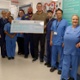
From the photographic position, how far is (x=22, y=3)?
284 inches

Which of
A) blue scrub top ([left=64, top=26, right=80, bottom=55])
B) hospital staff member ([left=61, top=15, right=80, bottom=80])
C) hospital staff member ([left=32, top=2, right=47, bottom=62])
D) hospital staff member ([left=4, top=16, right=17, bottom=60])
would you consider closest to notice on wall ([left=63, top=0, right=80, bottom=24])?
hospital staff member ([left=61, top=15, right=80, bottom=80])

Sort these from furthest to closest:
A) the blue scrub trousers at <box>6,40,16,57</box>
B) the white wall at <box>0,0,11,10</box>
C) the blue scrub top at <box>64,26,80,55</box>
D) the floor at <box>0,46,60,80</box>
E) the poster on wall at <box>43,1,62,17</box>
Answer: the white wall at <box>0,0,11,10</box> < the blue scrub trousers at <box>6,40,16,57</box> < the poster on wall at <box>43,1,62,17</box> < the floor at <box>0,46,60,80</box> < the blue scrub top at <box>64,26,80,55</box>

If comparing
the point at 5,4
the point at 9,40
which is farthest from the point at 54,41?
the point at 5,4

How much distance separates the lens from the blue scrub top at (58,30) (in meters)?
3.50

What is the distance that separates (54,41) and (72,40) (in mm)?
778

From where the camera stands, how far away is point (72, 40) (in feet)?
9.48

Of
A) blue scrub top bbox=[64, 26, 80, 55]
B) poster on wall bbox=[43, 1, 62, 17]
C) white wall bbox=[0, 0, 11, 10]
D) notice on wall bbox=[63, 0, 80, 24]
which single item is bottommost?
blue scrub top bbox=[64, 26, 80, 55]

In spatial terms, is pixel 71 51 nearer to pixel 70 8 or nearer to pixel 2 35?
pixel 70 8

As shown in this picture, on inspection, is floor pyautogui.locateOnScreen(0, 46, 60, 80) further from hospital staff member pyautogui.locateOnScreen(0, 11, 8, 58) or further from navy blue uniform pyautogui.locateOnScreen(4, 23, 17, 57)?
hospital staff member pyautogui.locateOnScreen(0, 11, 8, 58)

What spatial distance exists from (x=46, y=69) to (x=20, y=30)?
49.7 inches

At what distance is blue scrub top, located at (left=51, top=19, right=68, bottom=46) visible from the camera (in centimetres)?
350

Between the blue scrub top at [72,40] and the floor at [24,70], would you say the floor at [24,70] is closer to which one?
the floor at [24,70]

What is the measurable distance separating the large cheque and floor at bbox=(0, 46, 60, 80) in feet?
2.97

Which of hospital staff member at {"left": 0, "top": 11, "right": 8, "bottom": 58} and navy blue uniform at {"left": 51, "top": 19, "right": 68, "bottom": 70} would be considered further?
hospital staff member at {"left": 0, "top": 11, "right": 8, "bottom": 58}
